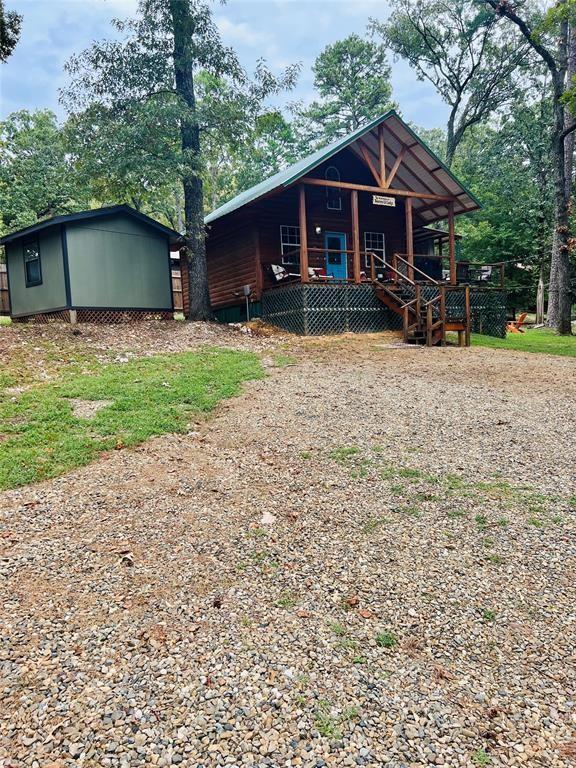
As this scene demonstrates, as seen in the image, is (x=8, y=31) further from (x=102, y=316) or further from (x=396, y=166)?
(x=396, y=166)

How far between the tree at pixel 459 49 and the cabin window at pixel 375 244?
46.6 feet

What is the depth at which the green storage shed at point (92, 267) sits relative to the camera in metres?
13.8

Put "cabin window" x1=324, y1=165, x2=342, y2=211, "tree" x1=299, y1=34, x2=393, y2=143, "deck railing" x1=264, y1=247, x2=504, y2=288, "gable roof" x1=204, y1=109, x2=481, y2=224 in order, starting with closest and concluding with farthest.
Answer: "gable roof" x1=204, y1=109, x2=481, y2=224 < "deck railing" x1=264, y1=247, x2=504, y2=288 < "cabin window" x1=324, y1=165, x2=342, y2=211 < "tree" x1=299, y1=34, x2=393, y2=143

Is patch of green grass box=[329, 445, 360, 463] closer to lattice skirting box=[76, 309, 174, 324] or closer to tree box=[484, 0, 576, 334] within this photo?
lattice skirting box=[76, 309, 174, 324]

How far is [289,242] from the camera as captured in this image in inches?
652

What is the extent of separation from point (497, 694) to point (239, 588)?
1392mm

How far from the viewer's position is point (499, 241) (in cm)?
2739

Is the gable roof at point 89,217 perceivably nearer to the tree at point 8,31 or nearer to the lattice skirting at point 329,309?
the tree at point 8,31

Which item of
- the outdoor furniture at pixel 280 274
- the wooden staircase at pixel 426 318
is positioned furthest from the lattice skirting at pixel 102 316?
the wooden staircase at pixel 426 318

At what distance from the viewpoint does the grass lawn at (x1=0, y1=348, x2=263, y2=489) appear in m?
4.60

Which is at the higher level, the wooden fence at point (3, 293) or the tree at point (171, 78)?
the tree at point (171, 78)

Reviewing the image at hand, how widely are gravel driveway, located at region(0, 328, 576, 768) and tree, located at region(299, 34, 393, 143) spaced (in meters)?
36.6

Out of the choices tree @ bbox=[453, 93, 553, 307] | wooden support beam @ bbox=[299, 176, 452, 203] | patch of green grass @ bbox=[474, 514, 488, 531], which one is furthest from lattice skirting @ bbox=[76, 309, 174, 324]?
tree @ bbox=[453, 93, 553, 307]

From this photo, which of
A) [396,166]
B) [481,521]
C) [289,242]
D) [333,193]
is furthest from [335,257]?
[481,521]
